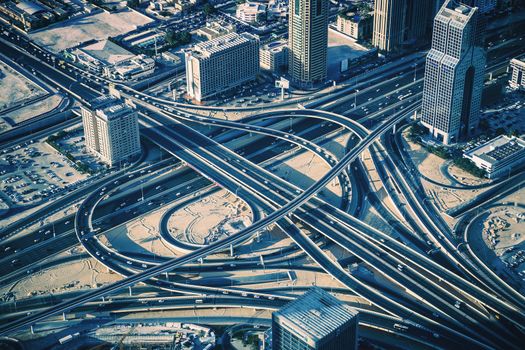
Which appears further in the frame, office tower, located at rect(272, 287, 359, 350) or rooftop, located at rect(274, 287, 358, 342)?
rooftop, located at rect(274, 287, 358, 342)

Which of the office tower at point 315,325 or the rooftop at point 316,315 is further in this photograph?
the rooftop at point 316,315

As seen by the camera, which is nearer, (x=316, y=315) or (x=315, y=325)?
(x=315, y=325)
